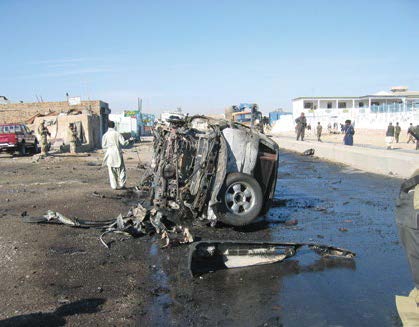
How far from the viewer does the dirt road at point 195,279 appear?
411 cm

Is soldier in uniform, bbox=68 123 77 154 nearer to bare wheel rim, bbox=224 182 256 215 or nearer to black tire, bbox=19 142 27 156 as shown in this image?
black tire, bbox=19 142 27 156

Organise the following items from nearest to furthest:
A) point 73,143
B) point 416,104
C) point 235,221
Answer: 1. point 235,221
2. point 73,143
3. point 416,104

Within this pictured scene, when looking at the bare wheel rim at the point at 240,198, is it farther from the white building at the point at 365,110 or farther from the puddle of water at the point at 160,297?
the white building at the point at 365,110

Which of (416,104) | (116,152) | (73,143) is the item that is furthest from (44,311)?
(416,104)

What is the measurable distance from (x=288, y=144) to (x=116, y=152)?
21714mm

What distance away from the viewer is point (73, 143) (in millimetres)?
24375

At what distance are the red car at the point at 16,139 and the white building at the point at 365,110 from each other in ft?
95.6

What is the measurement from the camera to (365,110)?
5431 centimetres

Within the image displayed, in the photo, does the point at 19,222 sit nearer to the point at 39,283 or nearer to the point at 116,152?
the point at 39,283

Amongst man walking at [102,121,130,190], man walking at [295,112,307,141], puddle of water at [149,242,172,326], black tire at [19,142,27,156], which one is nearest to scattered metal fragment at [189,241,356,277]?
puddle of water at [149,242,172,326]

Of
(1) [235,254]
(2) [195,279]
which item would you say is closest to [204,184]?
(1) [235,254]

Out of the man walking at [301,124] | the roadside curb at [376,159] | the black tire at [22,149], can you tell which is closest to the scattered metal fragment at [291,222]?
the roadside curb at [376,159]

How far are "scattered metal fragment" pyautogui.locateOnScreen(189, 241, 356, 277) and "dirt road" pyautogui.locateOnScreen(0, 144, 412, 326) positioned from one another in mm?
135

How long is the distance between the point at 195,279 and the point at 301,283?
1183 mm
